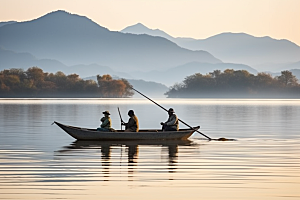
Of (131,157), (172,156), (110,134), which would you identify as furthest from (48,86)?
(131,157)

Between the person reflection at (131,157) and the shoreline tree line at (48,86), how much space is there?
141 m

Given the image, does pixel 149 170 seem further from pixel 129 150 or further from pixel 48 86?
pixel 48 86

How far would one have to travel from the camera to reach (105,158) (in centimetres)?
2012

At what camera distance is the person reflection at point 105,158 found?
647 inches

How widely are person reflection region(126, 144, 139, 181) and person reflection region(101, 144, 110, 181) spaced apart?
63cm

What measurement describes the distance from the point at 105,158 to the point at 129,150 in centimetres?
294

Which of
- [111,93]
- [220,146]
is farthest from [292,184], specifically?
[111,93]

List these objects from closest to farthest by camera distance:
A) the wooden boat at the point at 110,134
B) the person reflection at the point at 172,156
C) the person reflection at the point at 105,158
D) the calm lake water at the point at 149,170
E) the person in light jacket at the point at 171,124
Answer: the calm lake water at the point at 149,170 → the person reflection at the point at 105,158 → the person reflection at the point at 172,156 → the wooden boat at the point at 110,134 → the person in light jacket at the point at 171,124

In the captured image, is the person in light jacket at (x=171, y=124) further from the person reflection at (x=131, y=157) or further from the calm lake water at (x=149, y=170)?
the person reflection at (x=131, y=157)

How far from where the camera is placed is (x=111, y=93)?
185 metres

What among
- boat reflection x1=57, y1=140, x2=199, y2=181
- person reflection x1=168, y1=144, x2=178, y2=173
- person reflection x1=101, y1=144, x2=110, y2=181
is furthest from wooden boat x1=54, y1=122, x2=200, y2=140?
person reflection x1=168, y1=144, x2=178, y2=173

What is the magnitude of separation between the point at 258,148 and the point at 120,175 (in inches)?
387

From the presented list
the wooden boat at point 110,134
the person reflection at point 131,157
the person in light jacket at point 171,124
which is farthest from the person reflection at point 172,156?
the person in light jacket at point 171,124

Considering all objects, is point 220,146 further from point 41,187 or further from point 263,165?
point 41,187
